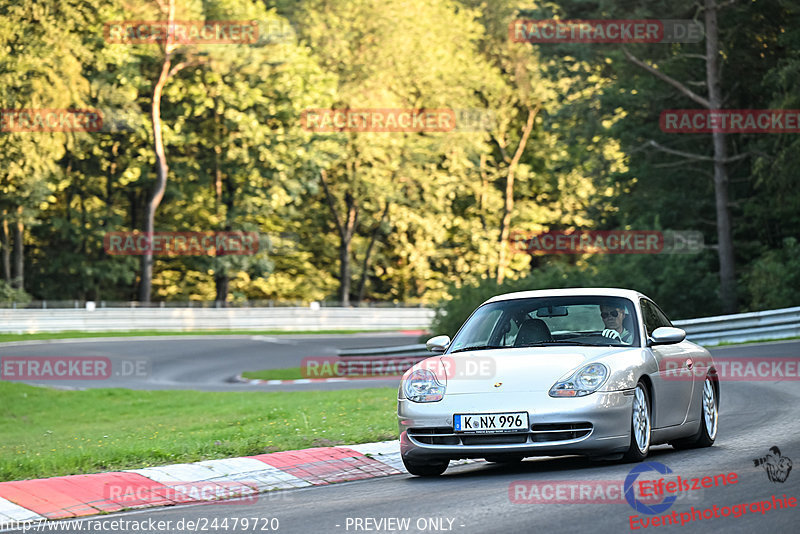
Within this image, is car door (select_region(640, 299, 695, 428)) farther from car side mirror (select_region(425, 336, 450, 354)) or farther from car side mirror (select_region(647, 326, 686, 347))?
car side mirror (select_region(425, 336, 450, 354))

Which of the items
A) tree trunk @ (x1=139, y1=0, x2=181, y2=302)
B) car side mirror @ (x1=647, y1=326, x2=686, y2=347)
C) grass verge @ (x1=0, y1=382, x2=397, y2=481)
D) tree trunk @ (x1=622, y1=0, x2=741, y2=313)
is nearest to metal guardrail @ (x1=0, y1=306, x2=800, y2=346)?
tree trunk @ (x1=139, y1=0, x2=181, y2=302)

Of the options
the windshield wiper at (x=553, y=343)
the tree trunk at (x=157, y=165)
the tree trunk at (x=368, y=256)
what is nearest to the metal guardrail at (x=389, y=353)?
the windshield wiper at (x=553, y=343)

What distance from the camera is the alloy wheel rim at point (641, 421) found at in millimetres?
9422

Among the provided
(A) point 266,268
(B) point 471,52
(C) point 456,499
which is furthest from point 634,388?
(B) point 471,52

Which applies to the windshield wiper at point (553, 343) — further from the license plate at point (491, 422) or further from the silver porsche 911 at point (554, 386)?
the license plate at point (491, 422)

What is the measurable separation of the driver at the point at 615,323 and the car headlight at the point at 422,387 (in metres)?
1.62

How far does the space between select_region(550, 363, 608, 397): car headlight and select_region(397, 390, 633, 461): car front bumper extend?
0.06m

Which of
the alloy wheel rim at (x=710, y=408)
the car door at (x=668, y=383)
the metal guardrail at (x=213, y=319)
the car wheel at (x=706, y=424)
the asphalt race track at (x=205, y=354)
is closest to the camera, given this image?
the car door at (x=668, y=383)

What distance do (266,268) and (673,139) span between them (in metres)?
24.7

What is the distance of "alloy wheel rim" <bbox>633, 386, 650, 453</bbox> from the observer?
942 cm

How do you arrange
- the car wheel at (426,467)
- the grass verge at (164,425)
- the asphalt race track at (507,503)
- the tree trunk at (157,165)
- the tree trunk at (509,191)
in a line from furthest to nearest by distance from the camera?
the tree trunk at (509,191) < the tree trunk at (157,165) < the grass verge at (164,425) < the car wheel at (426,467) < the asphalt race track at (507,503)

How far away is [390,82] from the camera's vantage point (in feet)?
203

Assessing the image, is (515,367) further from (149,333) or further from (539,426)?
(149,333)

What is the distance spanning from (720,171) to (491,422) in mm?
26474
